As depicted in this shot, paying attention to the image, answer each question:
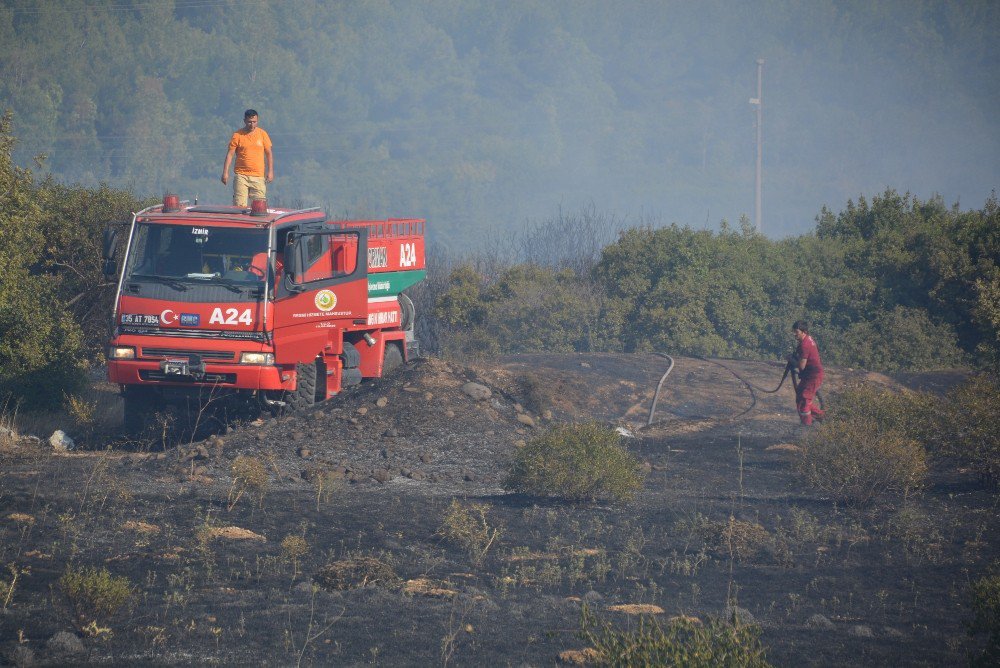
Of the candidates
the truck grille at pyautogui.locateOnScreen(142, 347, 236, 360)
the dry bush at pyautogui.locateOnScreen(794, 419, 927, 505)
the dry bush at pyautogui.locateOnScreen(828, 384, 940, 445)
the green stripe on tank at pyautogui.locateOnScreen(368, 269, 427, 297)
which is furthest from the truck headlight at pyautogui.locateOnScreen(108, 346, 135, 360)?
the dry bush at pyautogui.locateOnScreen(828, 384, 940, 445)

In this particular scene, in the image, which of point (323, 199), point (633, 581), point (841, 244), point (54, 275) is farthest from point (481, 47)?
point (633, 581)

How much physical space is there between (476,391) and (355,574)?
820 cm

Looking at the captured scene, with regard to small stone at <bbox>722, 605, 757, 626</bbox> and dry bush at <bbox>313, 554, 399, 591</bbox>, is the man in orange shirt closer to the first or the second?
dry bush at <bbox>313, 554, 399, 591</bbox>

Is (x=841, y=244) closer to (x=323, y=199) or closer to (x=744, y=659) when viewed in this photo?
(x=744, y=659)

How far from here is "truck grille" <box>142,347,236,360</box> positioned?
14.1 meters

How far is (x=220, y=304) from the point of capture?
14117mm

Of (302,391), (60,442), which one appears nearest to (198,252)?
(302,391)

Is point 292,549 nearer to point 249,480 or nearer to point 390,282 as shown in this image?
point 249,480

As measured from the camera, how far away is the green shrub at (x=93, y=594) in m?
7.55

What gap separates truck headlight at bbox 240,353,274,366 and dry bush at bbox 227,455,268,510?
2382mm

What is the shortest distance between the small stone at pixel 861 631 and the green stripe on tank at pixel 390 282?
35.1ft

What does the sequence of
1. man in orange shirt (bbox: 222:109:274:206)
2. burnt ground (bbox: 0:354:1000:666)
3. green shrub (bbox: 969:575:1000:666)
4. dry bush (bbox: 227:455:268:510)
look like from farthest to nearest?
man in orange shirt (bbox: 222:109:274:206) < dry bush (bbox: 227:455:268:510) < burnt ground (bbox: 0:354:1000:666) < green shrub (bbox: 969:575:1000:666)

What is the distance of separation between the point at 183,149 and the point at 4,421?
7740 cm

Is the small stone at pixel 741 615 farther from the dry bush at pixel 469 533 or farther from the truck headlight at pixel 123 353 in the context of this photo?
the truck headlight at pixel 123 353
